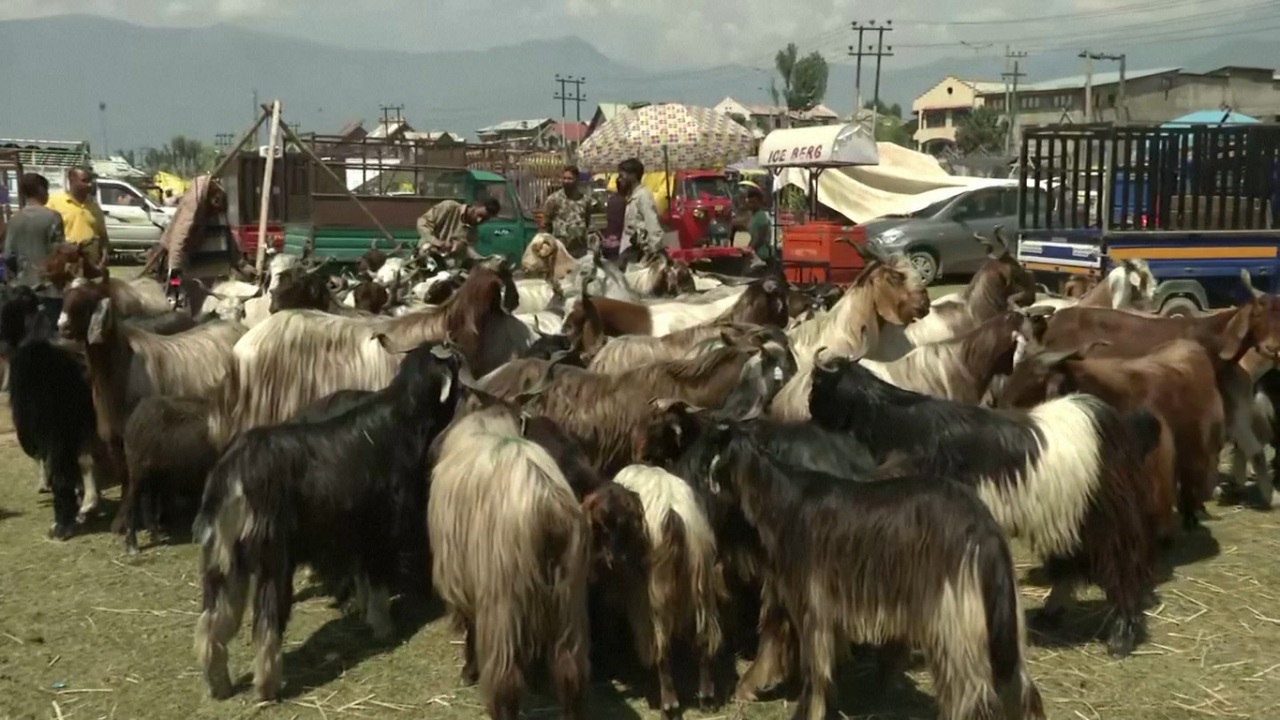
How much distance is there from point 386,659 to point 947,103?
106 metres

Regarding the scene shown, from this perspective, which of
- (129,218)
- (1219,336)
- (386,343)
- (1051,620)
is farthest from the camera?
(129,218)

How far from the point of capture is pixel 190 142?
8488 cm

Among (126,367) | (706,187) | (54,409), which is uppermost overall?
(706,187)

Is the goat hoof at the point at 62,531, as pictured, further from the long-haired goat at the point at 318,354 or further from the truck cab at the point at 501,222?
the truck cab at the point at 501,222

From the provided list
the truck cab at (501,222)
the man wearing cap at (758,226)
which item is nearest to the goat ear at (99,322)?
the man wearing cap at (758,226)

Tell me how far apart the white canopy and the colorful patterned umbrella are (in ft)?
2.23

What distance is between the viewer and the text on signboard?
18.8m

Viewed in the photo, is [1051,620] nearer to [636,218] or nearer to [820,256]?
[636,218]

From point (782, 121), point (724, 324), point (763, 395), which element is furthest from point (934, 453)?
point (782, 121)

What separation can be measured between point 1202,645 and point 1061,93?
7962 cm

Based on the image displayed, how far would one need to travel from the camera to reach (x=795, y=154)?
19.3 m

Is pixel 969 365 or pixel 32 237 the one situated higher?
pixel 32 237

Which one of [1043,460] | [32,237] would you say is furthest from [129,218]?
[1043,460]

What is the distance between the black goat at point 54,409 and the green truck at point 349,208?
271 inches
